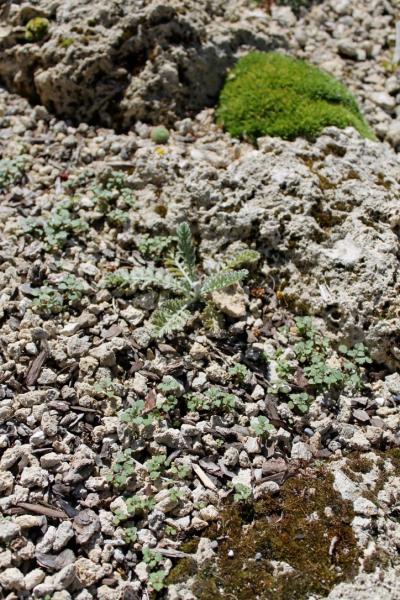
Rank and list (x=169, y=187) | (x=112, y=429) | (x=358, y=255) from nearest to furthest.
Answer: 1. (x=112, y=429)
2. (x=358, y=255)
3. (x=169, y=187)

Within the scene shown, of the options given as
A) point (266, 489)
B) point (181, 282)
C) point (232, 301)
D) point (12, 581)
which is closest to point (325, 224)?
point (232, 301)

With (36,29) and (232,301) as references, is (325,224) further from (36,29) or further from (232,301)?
(36,29)

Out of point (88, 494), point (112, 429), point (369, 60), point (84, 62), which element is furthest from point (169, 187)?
point (369, 60)

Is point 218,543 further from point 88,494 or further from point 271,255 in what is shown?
point 271,255

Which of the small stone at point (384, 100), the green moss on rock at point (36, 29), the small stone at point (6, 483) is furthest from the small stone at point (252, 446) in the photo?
the green moss on rock at point (36, 29)

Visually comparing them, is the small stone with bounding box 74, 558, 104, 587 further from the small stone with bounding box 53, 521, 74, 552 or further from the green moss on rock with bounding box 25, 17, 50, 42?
the green moss on rock with bounding box 25, 17, 50, 42

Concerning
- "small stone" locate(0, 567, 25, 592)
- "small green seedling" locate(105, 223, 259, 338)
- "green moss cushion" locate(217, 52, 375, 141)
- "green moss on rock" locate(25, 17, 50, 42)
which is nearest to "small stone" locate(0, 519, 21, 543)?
"small stone" locate(0, 567, 25, 592)
